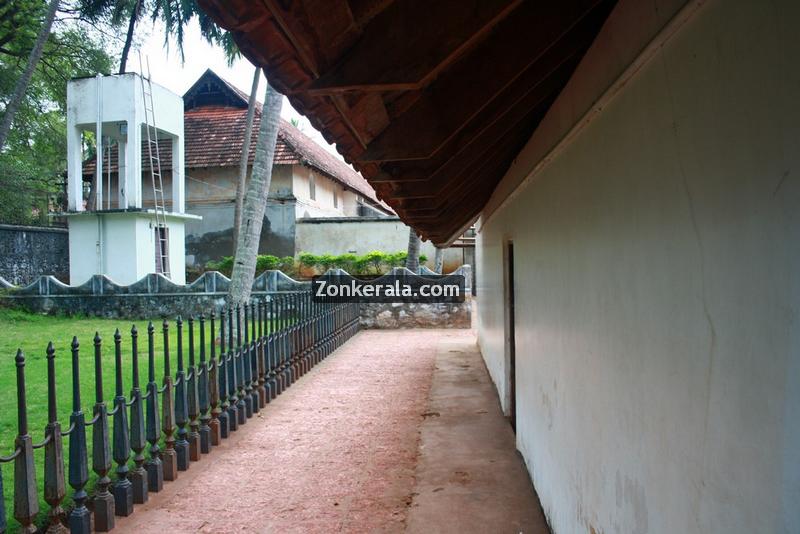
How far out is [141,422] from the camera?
4715mm

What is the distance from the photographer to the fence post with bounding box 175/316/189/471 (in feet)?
17.6

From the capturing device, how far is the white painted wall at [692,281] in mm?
1100

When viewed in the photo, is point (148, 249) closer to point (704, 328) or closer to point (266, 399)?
point (266, 399)

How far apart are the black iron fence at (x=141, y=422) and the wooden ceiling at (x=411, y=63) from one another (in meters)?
2.32

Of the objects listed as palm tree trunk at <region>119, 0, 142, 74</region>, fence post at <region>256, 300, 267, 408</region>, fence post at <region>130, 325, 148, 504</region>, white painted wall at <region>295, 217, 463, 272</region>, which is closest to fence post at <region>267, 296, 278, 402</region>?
fence post at <region>256, 300, 267, 408</region>

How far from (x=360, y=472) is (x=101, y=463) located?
204 centimetres

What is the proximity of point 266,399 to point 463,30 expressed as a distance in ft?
22.2

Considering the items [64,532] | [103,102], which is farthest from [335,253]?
[64,532]

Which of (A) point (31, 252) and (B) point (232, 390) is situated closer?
(B) point (232, 390)

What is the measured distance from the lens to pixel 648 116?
1.82 metres

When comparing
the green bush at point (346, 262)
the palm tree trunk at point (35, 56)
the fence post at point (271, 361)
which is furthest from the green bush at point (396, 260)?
the fence post at point (271, 361)

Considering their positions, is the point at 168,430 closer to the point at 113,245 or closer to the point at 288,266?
the point at 288,266

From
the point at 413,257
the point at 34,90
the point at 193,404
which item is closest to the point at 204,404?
the point at 193,404

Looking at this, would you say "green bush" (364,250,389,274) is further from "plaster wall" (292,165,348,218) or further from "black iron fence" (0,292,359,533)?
"black iron fence" (0,292,359,533)
